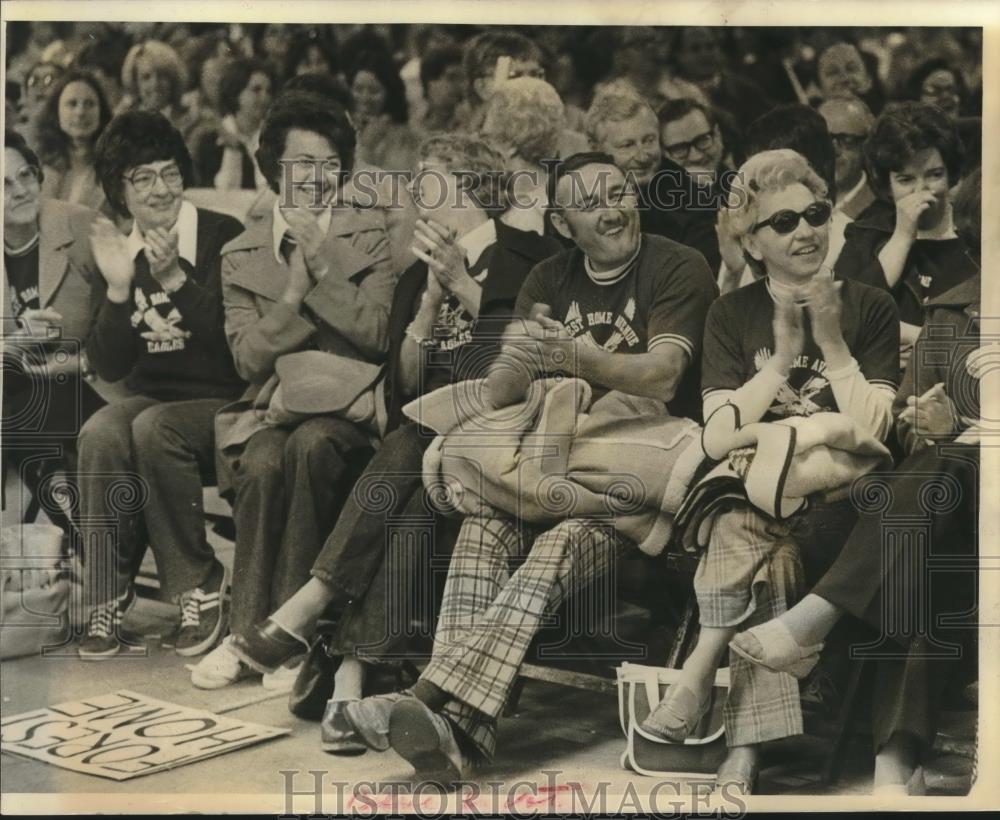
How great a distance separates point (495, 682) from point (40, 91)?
2321mm

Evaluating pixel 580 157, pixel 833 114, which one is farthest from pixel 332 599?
pixel 833 114

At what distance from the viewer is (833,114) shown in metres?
3.46

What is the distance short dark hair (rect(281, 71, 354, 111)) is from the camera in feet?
11.2

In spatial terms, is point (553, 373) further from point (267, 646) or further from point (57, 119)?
point (57, 119)

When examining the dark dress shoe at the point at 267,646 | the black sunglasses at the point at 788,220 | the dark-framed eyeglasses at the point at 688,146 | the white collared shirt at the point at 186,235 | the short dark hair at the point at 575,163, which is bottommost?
the dark dress shoe at the point at 267,646

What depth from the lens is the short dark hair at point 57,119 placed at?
3.44m

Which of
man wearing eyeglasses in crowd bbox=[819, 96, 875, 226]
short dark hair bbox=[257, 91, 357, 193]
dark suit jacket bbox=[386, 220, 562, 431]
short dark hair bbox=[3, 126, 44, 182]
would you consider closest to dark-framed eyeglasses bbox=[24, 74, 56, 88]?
short dark hair bbox=[3, 126, 44, 182]

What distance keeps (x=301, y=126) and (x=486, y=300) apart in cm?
79

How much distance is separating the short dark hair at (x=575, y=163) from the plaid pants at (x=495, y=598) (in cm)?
106

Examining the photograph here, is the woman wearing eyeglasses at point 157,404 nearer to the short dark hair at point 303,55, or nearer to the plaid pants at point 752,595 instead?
the short dark hair at point 303,55

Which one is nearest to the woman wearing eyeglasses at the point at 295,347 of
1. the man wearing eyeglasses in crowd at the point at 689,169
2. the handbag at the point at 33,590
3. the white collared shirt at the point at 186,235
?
the white collared shirt at the point at 186,235

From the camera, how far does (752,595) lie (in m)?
3.35

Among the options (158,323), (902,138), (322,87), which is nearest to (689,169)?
(902,138)

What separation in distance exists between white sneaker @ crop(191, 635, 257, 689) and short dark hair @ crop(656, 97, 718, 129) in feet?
6.93
